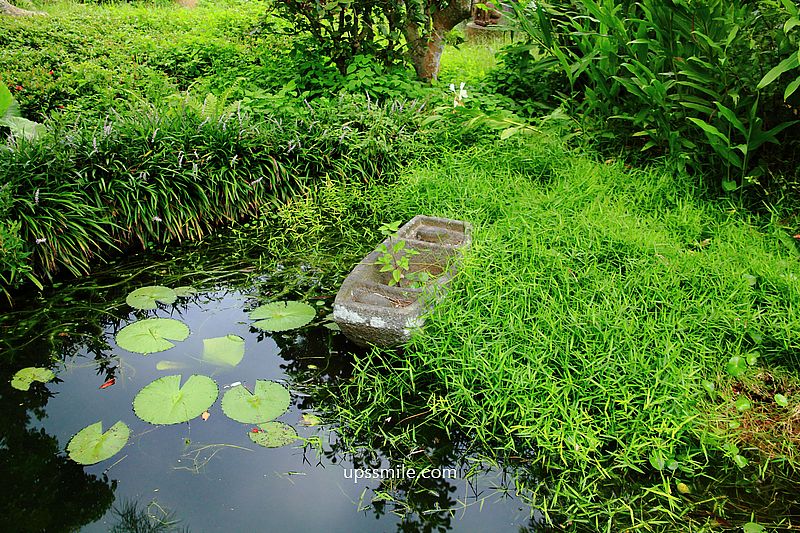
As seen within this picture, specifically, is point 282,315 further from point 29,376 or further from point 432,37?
point 432,37

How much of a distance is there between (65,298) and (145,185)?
85 cm

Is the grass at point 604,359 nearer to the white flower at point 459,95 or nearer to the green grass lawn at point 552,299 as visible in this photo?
the green grass lawn at point 552,299

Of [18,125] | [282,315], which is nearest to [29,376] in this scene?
[282,315]

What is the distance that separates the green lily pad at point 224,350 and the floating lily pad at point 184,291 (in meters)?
0.52

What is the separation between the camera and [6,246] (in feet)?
10.9

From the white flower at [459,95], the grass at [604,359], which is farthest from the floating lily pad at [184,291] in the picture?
the white flower at [459,95]

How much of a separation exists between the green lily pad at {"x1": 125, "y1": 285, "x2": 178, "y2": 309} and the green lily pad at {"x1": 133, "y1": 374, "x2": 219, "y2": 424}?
737 mm

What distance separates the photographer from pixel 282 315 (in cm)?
346

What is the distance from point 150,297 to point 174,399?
1.00 meters

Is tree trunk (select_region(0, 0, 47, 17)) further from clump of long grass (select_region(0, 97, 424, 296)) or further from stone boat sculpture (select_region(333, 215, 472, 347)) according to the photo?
stone boat sculpture (select_region(333, 215, 472, 347))

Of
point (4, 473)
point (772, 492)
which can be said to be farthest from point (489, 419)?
point (4, 473)

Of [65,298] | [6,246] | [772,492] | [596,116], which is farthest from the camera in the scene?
[596,116]

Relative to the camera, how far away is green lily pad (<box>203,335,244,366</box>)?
10.3ft

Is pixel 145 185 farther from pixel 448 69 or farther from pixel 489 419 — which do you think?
pixel 448 69
